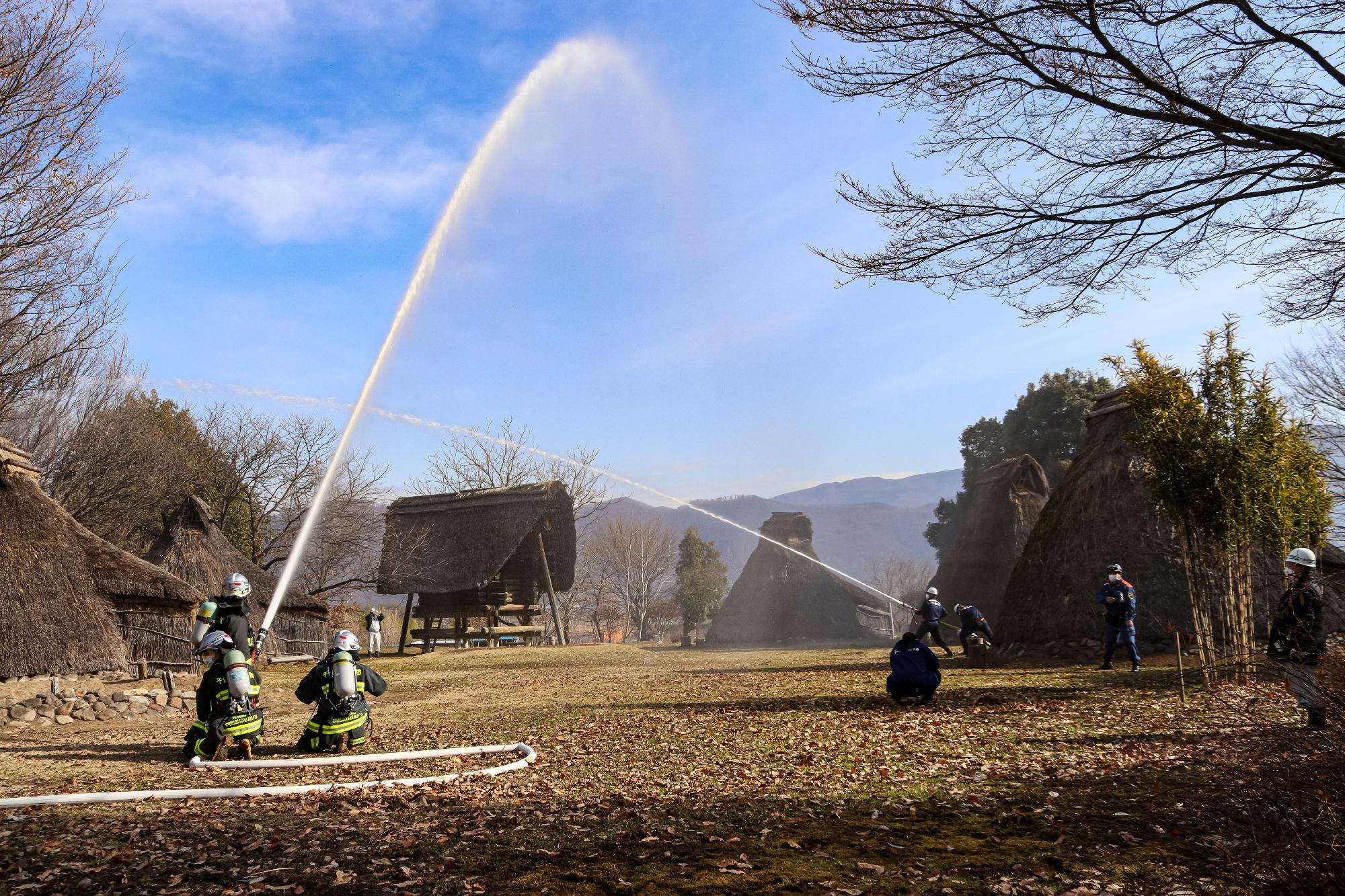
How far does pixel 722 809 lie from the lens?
6.73 m

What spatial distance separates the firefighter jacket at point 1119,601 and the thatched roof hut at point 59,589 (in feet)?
58.0

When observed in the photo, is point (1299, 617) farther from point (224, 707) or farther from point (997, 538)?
point (997, 538)

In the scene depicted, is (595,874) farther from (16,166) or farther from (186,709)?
(16,166)

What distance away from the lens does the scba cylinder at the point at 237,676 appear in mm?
9484

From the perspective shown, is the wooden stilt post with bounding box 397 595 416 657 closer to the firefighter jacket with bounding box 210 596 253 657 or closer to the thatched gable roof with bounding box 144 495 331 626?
the thatched gable roof with bounding box 144 495 331 626

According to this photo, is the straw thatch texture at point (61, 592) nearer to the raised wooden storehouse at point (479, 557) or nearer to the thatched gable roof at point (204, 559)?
the thatched gable roof at point (204, 559)

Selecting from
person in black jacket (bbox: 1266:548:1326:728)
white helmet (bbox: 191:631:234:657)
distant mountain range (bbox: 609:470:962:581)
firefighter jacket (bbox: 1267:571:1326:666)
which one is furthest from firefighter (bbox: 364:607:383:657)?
distant mountain range (bbox: 609:470:962:581)

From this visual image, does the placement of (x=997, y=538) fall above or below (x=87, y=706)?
above

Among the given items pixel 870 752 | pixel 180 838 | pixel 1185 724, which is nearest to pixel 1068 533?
pixel 1185 724

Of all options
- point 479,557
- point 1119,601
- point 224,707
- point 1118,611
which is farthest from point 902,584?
point 224,707

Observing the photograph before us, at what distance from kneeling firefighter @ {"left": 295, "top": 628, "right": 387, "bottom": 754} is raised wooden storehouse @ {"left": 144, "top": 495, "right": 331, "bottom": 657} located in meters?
12.9

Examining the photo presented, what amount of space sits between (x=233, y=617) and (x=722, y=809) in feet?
20.9

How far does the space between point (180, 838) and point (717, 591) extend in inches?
1694

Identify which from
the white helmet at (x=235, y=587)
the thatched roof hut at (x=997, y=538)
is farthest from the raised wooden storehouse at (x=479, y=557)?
the white helmet at (x=235, y=587)
